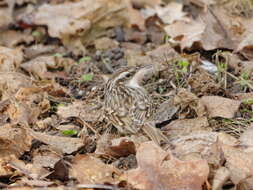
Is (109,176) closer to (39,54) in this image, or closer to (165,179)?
(165,179)

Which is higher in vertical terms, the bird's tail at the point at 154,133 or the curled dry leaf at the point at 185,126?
the bird's tail at the point at 154,133

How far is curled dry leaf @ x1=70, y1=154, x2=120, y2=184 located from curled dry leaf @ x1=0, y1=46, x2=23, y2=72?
2841mm

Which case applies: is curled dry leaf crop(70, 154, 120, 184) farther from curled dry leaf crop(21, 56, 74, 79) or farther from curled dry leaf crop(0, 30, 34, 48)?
curled dry leaf crop(0, 30, 34, 48)

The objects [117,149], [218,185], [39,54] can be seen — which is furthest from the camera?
[39,54]

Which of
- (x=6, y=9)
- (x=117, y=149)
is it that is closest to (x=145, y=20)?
(x=6, y=9)

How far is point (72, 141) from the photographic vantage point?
556cm

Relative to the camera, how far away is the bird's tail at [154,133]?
540 centimetres

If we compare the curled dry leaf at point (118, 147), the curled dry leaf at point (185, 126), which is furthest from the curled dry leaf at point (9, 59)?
the curled dry leaf at point (185, 126)

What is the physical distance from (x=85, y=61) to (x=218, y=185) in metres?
3.75

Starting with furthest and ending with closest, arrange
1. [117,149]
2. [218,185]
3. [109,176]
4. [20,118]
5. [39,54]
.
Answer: [39,54] → [20,118] → [117,149] → [109,176] → [218,185]

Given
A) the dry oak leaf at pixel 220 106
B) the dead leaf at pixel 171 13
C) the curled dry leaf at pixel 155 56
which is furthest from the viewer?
the dead leaf at pixel 171 13

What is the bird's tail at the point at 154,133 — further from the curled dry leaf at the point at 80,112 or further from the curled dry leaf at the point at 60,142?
the curled dry leaf at the point at 80,112

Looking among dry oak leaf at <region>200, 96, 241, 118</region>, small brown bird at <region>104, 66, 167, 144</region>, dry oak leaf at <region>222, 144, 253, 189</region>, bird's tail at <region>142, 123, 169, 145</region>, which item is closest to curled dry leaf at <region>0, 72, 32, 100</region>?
small brown bird at <region>104, 66, 167, 144</region>

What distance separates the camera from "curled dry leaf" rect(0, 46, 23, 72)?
24.3 feet
